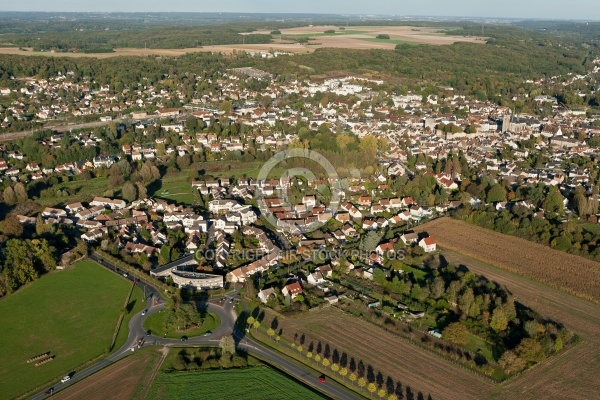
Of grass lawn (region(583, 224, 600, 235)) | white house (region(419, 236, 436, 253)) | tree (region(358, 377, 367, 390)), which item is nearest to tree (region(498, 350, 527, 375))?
tree (region(358, 377, 367, 390))

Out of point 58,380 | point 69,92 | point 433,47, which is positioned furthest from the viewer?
point 433,47

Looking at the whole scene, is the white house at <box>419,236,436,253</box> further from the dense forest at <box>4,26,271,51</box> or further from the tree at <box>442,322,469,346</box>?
the dense forest at <box>4,26,271,51</box>

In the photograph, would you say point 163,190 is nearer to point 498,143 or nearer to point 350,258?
point 350,258

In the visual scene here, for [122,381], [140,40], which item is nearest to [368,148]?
[122,381]

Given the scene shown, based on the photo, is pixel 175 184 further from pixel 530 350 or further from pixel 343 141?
pixel 530 350

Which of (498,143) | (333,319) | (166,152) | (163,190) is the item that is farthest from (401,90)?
(333,319)
